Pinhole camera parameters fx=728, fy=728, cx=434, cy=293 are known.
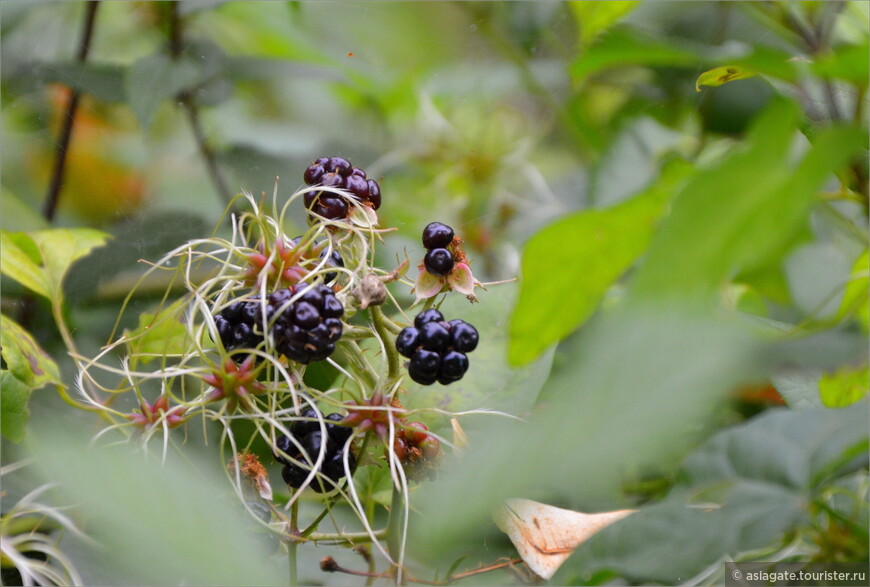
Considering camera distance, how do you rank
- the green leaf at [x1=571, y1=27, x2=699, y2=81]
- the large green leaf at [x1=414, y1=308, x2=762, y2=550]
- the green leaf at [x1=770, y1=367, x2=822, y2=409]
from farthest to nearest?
the green leaf at [x1=571, y1=27, x2=699, y2=81], the green leaf at [x1=770, y1=367, x2=822, y2=409], the large green leaf at [x1=414, y1=308, x2=762, y2=550]

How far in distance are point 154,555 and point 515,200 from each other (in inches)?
29.8

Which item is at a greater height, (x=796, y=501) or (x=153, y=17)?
(x=153, y=17)

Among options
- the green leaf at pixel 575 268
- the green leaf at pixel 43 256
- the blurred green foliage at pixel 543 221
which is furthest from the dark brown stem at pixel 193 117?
the green leaf at pixel 575 268

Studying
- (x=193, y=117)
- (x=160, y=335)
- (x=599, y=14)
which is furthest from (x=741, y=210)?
(x=193, y=117)

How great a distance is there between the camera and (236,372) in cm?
33

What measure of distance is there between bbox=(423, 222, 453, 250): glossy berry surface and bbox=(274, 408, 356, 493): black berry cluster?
0.10 meters

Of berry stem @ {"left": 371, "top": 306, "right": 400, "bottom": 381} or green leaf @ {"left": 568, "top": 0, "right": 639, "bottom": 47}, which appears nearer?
berry stem @ {"left": 371, "top": 306, "right": 400, "bottom": 381}

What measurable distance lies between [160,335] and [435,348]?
0.18 m

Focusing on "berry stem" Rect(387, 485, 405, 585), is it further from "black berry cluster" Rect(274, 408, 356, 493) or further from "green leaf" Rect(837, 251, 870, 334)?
"green leaf" Rect(837, 251, 870, 334)

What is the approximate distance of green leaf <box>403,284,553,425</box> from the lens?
1.25 feet

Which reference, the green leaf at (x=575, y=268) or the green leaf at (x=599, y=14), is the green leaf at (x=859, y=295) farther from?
the green leaf at (x=599, y=14)

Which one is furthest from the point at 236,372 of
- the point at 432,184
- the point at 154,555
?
the point at 432,184

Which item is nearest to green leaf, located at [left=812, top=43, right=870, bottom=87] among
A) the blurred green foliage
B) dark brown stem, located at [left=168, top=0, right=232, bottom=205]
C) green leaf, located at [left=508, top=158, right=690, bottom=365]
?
the blurred green foliage

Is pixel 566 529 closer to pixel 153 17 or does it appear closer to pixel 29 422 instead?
pixel 29 422
